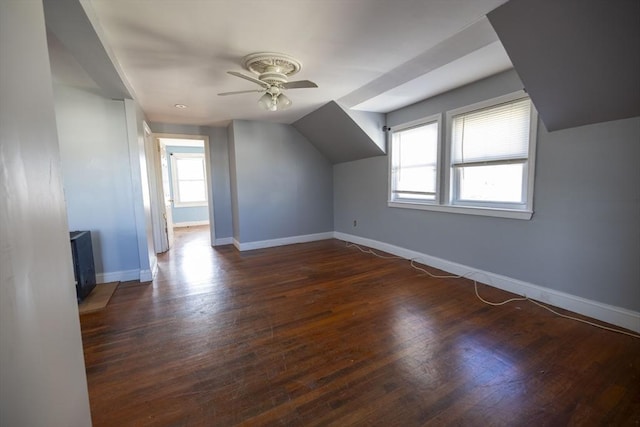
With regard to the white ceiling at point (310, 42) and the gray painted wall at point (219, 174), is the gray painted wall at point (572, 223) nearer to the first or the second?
the white ceiling at point (310, 42)

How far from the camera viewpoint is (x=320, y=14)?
1918mm

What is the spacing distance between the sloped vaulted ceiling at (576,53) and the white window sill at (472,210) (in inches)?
36.3

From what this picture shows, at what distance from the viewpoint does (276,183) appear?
17.2 ft

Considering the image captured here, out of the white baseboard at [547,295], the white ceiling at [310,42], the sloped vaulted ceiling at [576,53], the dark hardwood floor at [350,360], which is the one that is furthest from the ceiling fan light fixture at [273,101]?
the white baseboard at [547,295]

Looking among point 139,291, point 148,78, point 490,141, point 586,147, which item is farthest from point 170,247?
point 586,147

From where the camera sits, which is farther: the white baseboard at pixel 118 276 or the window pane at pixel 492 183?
the white baseboard at pixel 118 276

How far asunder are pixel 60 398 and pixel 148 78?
305cm

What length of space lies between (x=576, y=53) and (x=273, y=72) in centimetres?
238

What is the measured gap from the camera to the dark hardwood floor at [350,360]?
1.44m

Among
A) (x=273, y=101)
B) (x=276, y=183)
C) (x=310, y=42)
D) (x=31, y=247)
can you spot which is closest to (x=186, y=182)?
(x=276, y=183)

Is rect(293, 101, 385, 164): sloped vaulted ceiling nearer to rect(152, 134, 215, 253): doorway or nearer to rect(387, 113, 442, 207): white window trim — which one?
rect(387, 113, 442, 207): white window trim

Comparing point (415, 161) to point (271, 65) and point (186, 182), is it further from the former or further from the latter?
point (186, 182)

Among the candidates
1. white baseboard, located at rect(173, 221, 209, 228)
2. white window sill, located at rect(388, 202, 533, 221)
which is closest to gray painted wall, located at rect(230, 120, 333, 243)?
white window sill, located at rect(388, 202, 533, 221)

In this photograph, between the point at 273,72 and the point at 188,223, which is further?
the point at 188,223
